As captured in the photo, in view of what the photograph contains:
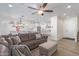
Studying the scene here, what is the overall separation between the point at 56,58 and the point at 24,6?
1274mm

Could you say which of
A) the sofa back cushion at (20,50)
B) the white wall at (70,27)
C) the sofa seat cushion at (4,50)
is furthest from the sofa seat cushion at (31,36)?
the white wall at (70,27)

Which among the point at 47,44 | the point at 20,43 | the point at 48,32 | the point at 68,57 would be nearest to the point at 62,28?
the point at 48,32

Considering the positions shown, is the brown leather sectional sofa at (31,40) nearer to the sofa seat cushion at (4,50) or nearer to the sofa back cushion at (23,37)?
the sofa back cushion at (23,37)

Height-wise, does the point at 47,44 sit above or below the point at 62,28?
below

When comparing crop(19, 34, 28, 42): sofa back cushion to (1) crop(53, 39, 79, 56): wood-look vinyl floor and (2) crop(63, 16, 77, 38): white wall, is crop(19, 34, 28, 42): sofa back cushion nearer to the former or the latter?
(1) crop(53, 39, 79, 56): wood-look vinyl floor

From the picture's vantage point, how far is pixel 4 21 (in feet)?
6.82

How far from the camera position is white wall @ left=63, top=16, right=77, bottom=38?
2.15 metres

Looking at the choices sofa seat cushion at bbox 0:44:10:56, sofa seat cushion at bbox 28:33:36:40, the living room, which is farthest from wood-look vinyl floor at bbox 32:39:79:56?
sofa seat cushion at bbox 0:44:10:56

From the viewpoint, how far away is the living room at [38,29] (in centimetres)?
207

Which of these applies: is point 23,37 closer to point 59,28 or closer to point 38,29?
point 38,29

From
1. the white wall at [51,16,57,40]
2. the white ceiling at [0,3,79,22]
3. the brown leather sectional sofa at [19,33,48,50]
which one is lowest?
the brown leather sectional sofa at [19,33,48,50]

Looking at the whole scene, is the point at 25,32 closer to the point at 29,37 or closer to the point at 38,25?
the point at 29,37

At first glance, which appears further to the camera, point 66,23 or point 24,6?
point 66,23

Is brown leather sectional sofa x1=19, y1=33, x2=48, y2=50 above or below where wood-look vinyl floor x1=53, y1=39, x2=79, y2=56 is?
above
